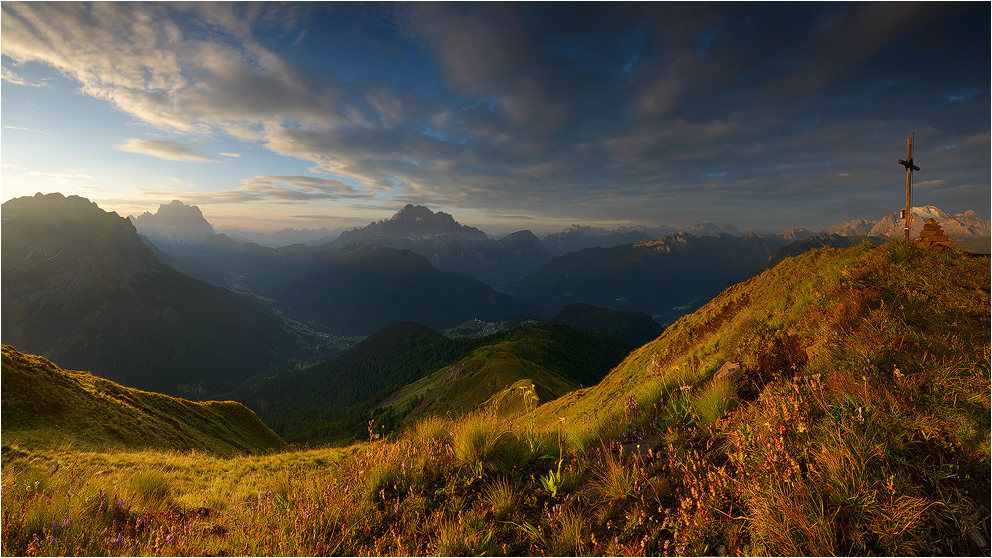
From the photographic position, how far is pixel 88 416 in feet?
75.7

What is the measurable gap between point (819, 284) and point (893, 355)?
5.81m

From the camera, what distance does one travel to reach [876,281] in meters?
8.32

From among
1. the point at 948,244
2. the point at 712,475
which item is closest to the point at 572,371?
the point at 948,244

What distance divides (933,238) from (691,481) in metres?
14.0

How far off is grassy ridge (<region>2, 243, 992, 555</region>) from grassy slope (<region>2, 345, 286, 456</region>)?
20226 mm

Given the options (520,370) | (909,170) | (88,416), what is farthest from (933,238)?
(520,370)

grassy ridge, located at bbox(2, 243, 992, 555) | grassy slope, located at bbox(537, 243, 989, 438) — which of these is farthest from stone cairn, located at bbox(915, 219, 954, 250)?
grassy ridge, located at bbox(2, 243, 992, 555)

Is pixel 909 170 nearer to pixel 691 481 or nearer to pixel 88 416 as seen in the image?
pixel 691 481


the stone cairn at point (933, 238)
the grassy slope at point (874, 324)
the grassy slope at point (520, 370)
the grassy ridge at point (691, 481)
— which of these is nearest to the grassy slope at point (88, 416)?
the grassy ridge at point (691, 481)

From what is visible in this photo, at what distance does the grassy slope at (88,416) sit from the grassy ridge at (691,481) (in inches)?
796

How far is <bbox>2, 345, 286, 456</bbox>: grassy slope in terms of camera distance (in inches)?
771

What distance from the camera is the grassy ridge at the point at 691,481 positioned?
10.7 ft

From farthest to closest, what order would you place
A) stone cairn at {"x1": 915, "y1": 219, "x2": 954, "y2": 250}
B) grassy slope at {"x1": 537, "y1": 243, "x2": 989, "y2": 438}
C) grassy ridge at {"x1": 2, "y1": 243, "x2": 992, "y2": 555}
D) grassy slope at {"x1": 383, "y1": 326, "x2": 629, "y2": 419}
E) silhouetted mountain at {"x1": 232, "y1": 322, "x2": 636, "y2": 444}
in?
silhouetted mountain at {"x1": 232, "y1": 322, "x2": 636, "y2": 444}, grassy slope at {"x1": 383, "y1": 326, "x2": 629, "y2": 419}, stone cairn at {"x1": 915, "y1": 219, "x2": 954, "y2": 250}, grassy slope at {"x1": 537, "y1": 243, "x2": 989, "y2": 438}, grassy ridge at {"x1": 2, "y1": 243, "x2": 992, "y2": 555}

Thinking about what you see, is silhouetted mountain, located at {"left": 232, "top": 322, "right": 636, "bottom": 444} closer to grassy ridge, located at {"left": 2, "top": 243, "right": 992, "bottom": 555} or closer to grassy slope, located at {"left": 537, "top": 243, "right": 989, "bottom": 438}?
grassy slope, located at {"left": 537, "top": 243, "right": 989, "bottom": 438}
